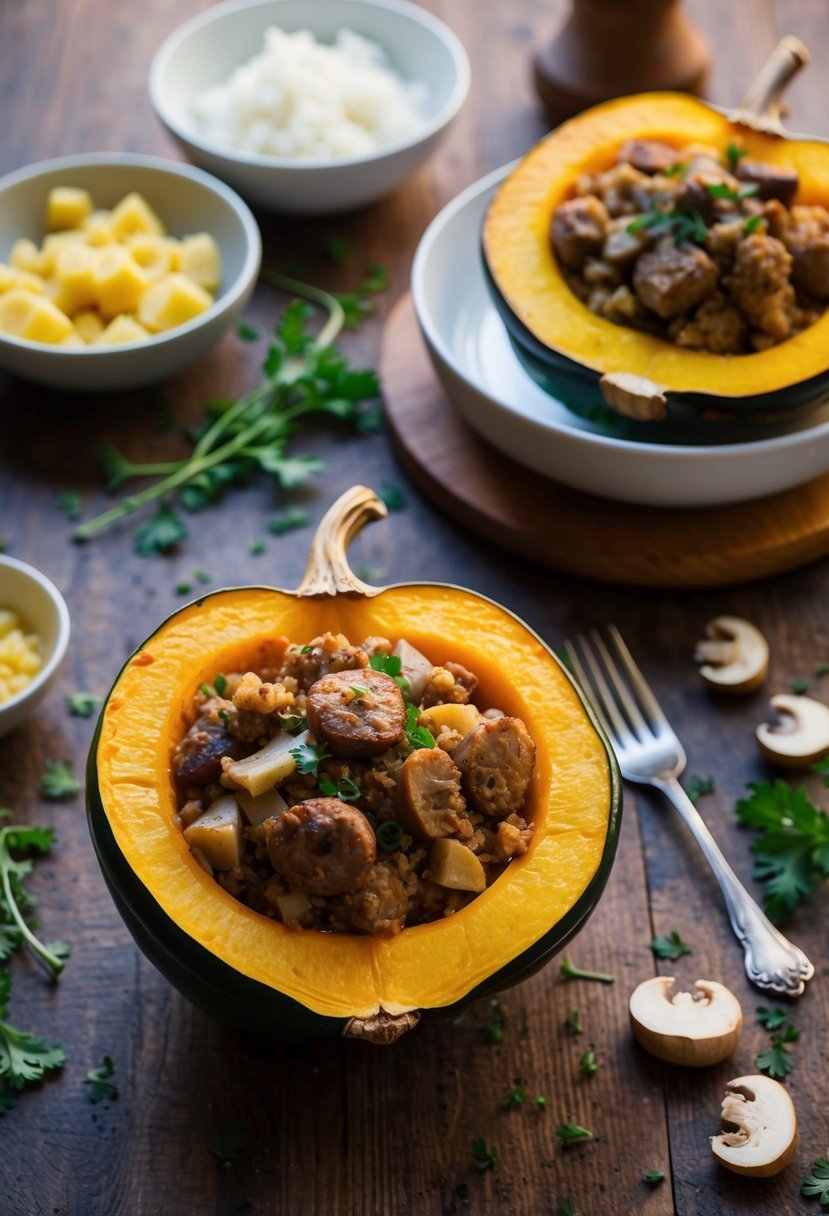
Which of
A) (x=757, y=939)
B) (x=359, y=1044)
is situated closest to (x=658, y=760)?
(x=757, y=939)

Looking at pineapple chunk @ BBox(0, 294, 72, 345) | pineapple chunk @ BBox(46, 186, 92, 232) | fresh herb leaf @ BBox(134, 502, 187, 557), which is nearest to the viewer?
fresh herb leaf @ BBox(134, 502, 187, 557)

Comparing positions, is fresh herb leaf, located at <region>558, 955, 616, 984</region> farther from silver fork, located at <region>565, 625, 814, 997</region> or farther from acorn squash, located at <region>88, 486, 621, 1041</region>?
acorn squash, located at <region>88, 486, 621, 1041</region>

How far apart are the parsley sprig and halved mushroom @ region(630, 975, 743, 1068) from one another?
4.49ft

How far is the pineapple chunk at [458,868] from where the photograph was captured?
1.73m

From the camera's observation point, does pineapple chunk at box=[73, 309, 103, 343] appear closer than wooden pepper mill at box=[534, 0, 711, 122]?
Yes

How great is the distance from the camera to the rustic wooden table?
6.02 ft

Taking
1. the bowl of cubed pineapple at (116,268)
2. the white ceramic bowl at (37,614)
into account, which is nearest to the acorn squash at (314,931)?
the white ceramic bowl at (37,614)

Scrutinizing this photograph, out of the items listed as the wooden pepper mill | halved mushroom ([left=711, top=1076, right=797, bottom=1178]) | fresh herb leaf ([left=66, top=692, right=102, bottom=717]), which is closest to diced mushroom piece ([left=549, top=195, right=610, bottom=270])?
the wooden pepper mill

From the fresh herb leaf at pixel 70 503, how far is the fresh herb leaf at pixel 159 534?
0.49ft

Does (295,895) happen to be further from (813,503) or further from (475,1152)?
(813,503)

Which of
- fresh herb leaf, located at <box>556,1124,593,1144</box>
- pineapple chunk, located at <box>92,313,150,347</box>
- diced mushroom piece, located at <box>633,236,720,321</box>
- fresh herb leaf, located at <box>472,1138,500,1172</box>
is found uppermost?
diced mushroom piece, located at <box>633,236,720,321</box>

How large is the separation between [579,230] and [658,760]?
3.51ft

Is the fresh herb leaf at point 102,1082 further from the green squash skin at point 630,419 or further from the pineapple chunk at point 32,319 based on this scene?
the pineapple chunk at point 32,319

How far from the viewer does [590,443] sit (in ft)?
8.10
